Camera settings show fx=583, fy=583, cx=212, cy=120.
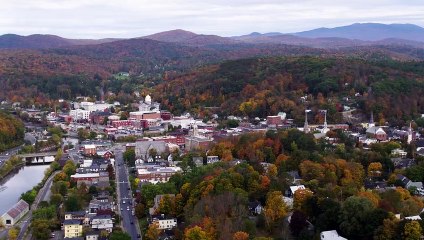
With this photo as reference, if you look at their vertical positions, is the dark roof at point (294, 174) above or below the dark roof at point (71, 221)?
above

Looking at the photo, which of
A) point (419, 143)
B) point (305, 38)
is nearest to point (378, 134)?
point (419, 143)

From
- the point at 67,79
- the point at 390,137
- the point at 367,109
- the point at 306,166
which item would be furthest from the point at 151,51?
the point at 306,166

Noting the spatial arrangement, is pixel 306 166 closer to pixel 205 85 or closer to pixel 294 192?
pixel 294 192

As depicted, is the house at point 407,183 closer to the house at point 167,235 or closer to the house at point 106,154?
the house at point 167,235

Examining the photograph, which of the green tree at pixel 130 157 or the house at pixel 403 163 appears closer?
the house at pixel 403 163

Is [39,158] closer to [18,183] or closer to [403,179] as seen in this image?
[18,183]

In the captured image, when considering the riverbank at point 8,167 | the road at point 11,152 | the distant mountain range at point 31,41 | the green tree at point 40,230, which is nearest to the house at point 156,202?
the green tree at point 40,230
